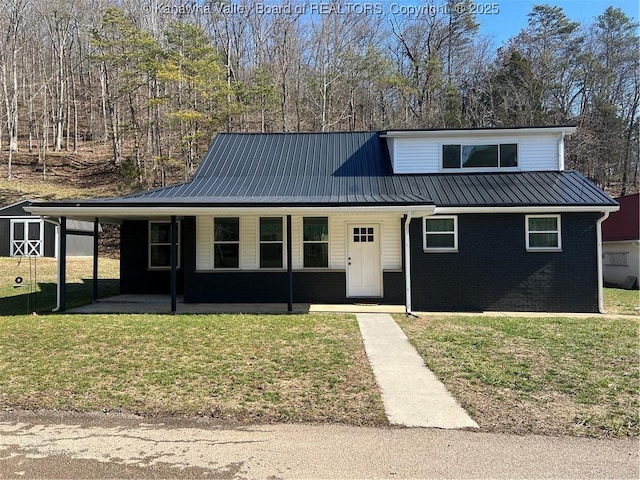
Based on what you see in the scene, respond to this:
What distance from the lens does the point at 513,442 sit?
4.27 metres

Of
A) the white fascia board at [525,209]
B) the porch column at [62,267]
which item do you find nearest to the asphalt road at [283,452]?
the porch column at [62,267]

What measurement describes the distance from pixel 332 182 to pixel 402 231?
2.61 metres

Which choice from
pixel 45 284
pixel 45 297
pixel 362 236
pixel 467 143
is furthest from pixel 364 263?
pixel 45 284

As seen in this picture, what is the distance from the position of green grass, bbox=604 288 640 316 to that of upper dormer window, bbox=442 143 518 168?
4.76 metres

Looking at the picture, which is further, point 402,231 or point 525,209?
point 402,231

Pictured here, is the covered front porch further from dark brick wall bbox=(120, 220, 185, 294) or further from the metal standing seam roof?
the metal standing seam roof

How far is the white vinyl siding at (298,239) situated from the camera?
41.2ft

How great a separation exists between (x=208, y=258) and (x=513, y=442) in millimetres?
9693

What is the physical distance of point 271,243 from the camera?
12.7 meters

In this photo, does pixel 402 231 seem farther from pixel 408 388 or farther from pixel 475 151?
pixel 408 388

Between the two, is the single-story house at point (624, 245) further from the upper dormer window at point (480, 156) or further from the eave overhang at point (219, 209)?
the eave overhang at point (219, 209)

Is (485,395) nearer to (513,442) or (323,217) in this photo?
(513,442)

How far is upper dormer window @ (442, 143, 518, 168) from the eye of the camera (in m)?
14.3

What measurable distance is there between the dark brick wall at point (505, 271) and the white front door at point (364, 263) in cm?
101
